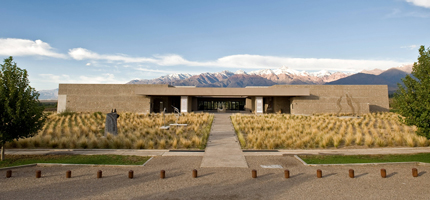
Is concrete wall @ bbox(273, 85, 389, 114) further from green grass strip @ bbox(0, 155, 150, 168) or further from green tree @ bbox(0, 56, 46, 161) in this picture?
green tree @ bbox(0, 56, 46, 161)

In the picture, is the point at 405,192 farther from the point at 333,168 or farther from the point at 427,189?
the point at 333,168

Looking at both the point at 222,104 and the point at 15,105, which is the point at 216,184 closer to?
the point at 15,105

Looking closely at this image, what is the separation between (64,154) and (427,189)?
43.2 feet

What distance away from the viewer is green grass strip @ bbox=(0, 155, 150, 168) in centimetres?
848

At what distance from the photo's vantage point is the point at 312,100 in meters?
36.8

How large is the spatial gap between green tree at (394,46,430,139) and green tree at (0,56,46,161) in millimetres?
15199

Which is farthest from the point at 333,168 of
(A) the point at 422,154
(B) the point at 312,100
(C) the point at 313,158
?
(B) the point at 312,100

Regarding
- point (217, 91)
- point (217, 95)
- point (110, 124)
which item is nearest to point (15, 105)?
point (110, 124)

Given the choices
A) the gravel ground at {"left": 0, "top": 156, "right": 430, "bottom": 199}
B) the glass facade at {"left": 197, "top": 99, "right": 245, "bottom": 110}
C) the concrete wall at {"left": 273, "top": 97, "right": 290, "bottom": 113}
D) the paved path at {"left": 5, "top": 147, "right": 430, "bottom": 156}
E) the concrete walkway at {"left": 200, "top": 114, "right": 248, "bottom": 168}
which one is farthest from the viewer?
the glass facade at {"left": 197, "top": 99, "right": 245, "bottom": 110}

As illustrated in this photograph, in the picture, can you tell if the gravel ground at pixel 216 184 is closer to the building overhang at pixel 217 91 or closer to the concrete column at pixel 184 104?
the building overhang at pixel 217 91

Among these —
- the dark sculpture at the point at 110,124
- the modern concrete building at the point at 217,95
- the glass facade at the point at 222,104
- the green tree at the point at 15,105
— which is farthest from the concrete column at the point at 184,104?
the green tree at the point at 15,105

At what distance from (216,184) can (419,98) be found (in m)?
8.84

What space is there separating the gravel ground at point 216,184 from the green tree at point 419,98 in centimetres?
189

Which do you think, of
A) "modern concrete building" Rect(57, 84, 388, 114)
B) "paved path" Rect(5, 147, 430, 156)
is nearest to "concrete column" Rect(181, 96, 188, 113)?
"modern concrete building" Rect(57, 84, 388, 114)
